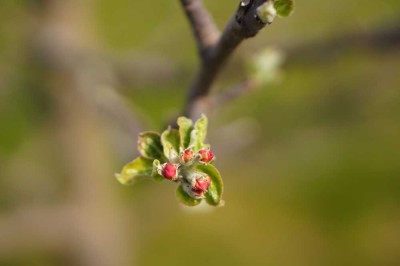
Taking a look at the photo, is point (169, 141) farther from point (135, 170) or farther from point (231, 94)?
point (231, 94)

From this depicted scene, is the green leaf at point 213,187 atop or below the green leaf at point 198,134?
below

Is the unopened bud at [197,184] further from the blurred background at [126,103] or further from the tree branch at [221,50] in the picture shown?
the blurred background at [126,103]

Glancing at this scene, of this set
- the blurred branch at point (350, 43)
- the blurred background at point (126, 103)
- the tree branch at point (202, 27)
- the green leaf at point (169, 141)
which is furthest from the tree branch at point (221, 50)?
the blurred branch at point (350, 43)

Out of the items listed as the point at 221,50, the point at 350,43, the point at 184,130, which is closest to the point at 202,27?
the point at 221,50

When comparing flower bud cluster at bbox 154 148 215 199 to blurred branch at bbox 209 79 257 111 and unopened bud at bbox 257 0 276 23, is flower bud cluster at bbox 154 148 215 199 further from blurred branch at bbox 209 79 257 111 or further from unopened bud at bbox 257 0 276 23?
blurred branch at bbox 209 79 257 111

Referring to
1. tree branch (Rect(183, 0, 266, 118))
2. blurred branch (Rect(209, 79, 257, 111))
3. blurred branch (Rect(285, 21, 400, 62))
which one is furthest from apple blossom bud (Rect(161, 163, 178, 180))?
blurred branch (Rect(285, 21, 400, 62))

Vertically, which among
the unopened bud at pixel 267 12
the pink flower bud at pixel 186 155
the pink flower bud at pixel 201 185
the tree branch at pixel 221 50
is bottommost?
the pink flower bud at pixel 201 185
